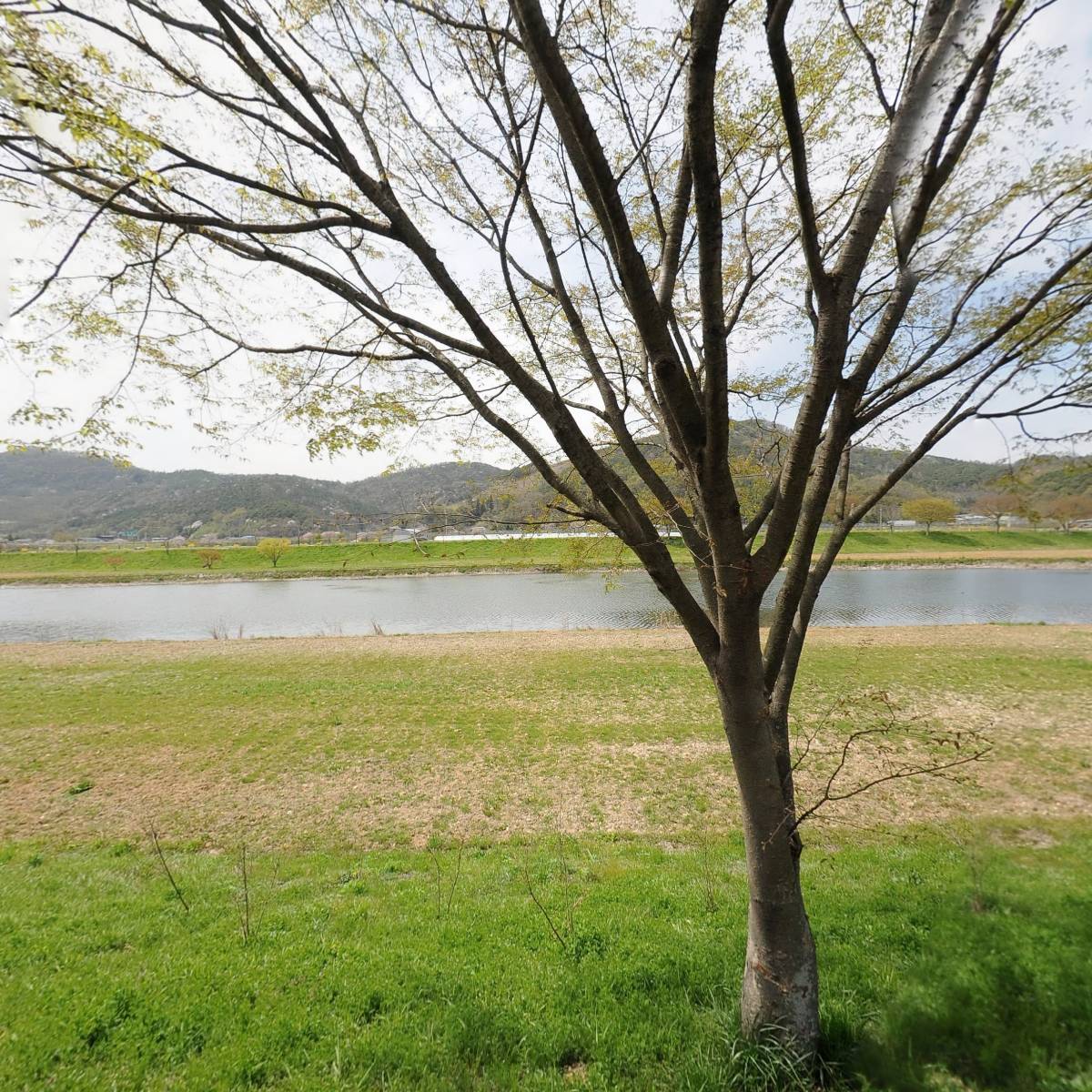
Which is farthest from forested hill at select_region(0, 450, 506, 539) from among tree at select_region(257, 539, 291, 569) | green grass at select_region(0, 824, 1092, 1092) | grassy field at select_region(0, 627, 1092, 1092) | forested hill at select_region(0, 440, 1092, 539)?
green grass at select_region(0, 824, 1092, 1092)

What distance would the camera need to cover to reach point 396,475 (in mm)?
4941

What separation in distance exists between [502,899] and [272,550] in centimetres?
6255

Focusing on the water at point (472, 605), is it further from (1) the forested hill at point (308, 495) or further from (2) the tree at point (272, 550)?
(2) the tree at point (272, 550)

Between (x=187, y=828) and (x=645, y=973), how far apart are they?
6.98 meters

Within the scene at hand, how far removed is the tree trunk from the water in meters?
23.0

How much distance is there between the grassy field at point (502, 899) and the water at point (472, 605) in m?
16.0

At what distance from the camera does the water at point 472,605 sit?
27.5 metres

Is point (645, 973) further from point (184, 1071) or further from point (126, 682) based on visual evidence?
point (126, 682)

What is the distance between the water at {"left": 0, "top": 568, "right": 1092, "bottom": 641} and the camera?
27531 mm

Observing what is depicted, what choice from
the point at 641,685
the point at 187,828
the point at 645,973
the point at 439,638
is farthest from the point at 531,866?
the point at 439,638

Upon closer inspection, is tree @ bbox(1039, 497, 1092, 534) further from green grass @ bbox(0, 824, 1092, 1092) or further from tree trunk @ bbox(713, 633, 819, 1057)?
tree trunk @ bbox(713, 633, 819, 1057)

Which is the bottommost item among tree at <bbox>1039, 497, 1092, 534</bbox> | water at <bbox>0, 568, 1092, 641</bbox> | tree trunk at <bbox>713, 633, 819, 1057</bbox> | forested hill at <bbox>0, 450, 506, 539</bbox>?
water at <bbox>0, 568, 1092, 641</bbox>

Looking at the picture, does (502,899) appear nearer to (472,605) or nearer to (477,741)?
(477,741)

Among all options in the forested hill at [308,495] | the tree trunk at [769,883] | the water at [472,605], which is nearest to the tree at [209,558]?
the forested hill at [308,495]
